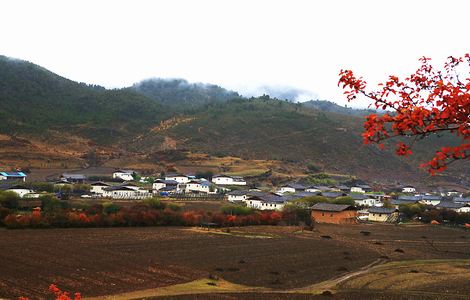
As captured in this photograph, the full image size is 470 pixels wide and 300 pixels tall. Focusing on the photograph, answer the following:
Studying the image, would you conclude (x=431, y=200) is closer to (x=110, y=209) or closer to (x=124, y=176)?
(x=124, y=176)

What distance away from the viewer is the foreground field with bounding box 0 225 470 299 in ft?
94.5

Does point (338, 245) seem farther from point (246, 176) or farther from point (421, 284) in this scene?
point (246, 176)

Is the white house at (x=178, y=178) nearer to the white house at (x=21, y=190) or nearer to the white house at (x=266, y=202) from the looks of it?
the white house at (x=266, y=202)

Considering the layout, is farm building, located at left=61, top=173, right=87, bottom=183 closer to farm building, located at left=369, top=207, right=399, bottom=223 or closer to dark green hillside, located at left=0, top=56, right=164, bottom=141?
dark green hillside, located at left=0, top=56, right=164, bottom=141

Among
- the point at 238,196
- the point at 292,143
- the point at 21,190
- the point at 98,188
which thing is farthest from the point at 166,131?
the point at 21,190

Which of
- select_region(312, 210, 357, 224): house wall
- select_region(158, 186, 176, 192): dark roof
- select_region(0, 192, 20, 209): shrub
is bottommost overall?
select_region(312, 210, 357, 224): house wall

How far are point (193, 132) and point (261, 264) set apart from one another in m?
136

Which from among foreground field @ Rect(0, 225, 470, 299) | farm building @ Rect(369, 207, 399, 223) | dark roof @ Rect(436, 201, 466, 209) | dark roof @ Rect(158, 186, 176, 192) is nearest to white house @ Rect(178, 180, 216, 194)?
dark roof @ Rect(158, 186, 176, 192)

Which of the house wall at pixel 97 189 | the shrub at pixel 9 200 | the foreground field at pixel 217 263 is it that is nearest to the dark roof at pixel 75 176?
the house wall at pixel 97 189

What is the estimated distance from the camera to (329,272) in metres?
36.3

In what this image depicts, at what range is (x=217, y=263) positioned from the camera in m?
37.8

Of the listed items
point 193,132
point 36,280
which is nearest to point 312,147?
point 193,132

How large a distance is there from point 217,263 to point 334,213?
38982mm

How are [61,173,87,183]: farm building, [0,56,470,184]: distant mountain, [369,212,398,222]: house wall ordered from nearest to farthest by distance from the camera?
[369,212,398,222]: house wall < [61,173,87,183]: farm building < [0,56,470,184]: distant mountain
